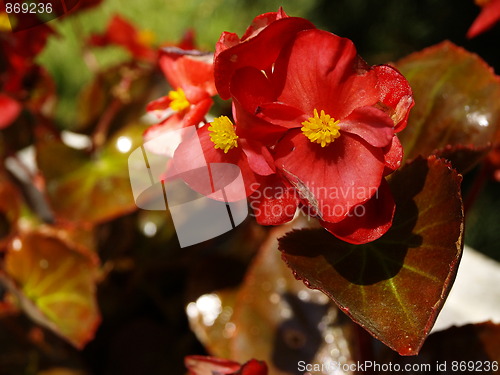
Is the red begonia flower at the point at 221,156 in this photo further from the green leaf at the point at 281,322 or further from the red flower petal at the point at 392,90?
the green leaf at the point at 281,322

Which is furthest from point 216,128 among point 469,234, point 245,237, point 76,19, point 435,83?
point 469,234

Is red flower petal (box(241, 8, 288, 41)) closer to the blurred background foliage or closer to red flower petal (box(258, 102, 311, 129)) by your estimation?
red flower petal (box(258, 102, 311, 129))

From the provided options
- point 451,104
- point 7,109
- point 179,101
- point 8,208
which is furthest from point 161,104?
point 8,208

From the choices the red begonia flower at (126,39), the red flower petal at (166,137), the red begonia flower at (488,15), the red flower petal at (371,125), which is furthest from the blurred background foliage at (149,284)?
the red flower petal at (371,125)

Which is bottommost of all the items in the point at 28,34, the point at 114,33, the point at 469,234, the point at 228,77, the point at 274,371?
the point at 469,234

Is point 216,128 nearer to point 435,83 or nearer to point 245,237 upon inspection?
point 435,83

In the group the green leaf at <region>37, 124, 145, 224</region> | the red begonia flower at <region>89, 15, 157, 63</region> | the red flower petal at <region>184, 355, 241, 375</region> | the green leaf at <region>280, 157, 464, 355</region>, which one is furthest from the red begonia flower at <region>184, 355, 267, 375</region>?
the red begonia flower at <region>89, 15, 157, 63</region>
